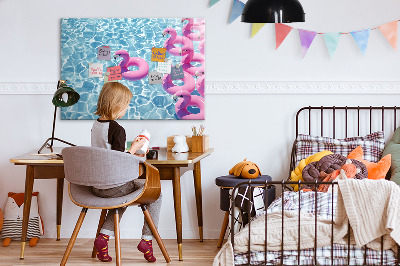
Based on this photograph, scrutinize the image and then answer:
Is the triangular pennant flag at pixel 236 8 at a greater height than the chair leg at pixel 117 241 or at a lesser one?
greater

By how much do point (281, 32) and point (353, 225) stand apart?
5.99 ft

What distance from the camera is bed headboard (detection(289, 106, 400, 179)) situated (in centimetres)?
426

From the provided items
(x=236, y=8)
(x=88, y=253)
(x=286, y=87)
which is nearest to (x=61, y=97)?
(x=88, y=253)

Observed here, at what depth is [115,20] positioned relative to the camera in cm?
430

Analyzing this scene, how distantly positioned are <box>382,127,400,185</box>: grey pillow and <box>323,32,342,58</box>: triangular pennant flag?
72 centimetres

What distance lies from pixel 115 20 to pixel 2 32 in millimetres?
839

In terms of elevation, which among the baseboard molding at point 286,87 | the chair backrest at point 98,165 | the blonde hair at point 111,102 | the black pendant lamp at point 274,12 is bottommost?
the chair backrest at point 98,165

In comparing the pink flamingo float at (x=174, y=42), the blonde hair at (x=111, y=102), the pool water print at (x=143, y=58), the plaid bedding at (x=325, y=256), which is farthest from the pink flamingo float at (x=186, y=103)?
the plaid bedding at (x=325, y=256)

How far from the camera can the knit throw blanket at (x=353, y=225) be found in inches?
112

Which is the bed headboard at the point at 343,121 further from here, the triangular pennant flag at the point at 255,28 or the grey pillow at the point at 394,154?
the triangular pennant flag at the point at 255,28

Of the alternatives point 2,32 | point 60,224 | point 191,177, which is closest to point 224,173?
point 191,177

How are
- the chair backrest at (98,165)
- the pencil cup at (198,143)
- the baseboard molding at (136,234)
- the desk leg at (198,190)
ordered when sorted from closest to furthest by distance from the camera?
the chair backrest at (98,165)
the pencil cup at (198,143)
the desk leg at (198,190)
the baseboard molding at (136,234)

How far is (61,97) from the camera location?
13.5ft

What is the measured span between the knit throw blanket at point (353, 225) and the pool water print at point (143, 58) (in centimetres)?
153
